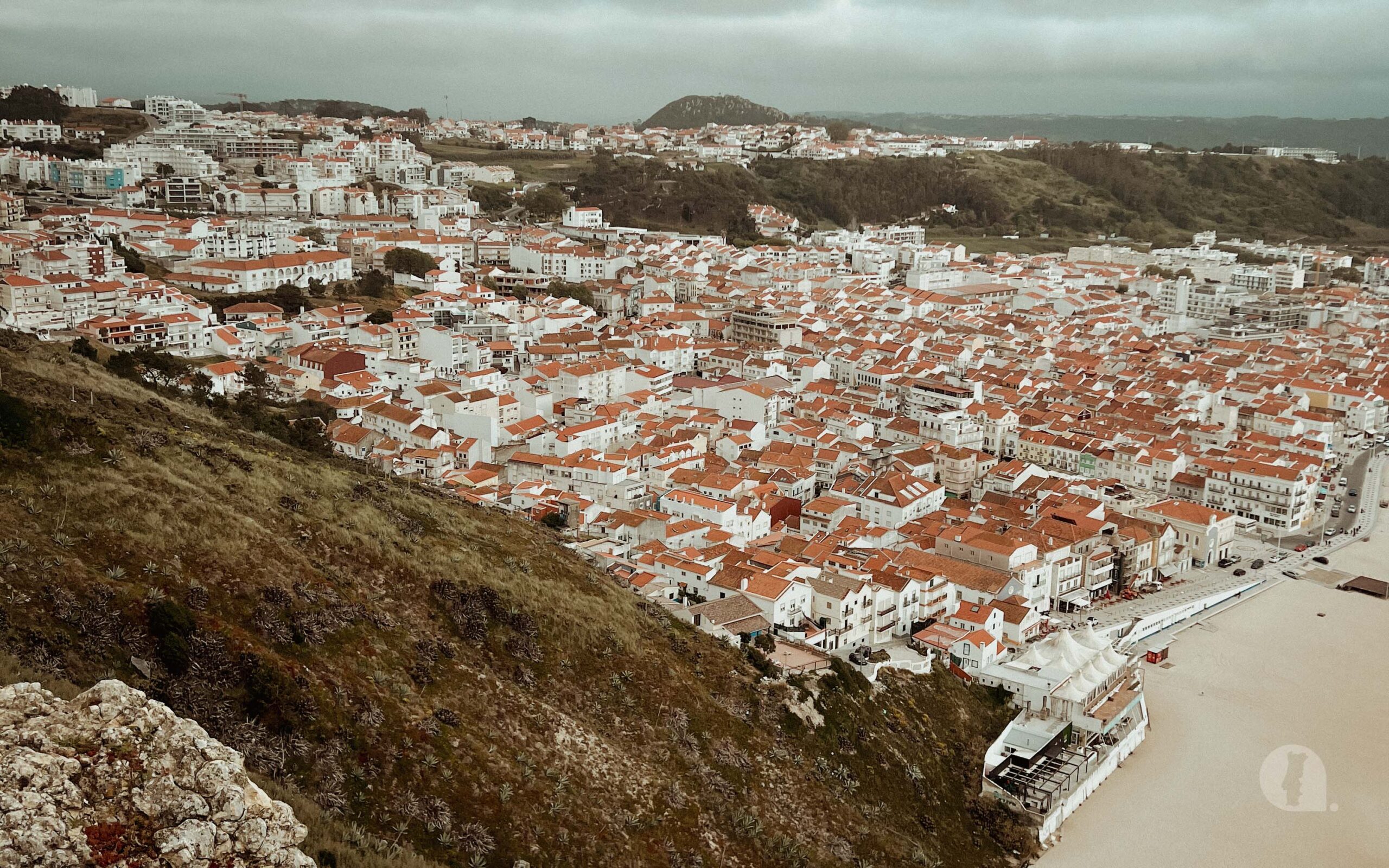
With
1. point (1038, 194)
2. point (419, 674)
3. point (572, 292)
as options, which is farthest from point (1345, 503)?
point (1038, 194)

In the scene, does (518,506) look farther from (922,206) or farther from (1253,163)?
(1253,163)

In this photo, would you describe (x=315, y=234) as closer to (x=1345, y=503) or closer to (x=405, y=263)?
(x=405, y=263)

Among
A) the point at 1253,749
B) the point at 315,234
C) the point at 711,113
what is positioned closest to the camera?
the point at 1253,749

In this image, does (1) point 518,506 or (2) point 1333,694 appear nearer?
(2) point 1333,694

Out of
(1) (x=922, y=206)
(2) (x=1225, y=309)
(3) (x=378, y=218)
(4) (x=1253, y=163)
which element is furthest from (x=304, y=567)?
(4) (x=1253, y=163)

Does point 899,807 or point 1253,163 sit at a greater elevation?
point 1253,163
